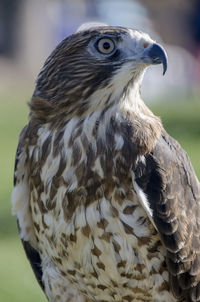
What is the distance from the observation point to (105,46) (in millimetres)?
4812

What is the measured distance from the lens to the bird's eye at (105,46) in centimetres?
479

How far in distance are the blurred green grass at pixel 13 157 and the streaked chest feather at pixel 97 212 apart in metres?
2.14

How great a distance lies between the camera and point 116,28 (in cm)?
481

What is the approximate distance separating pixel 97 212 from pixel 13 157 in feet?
30.5

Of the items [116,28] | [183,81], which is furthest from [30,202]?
[183,81]

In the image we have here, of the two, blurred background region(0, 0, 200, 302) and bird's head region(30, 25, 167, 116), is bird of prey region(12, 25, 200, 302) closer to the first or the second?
bird's head region(30, 25, 167, 116)

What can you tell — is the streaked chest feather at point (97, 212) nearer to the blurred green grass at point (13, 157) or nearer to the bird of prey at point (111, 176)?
the bird of prey at point (111, 176)

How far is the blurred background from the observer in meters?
8.80

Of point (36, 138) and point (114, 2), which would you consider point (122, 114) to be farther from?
point (114, 2)

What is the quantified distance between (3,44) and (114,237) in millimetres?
25144

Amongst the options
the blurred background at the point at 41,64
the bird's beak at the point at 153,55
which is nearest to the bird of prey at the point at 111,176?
the bird's beak at the point at 153,55

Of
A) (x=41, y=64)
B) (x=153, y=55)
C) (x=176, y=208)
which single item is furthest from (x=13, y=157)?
(x=41, y=64)

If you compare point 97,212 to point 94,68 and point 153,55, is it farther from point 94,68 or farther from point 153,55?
point 153,55

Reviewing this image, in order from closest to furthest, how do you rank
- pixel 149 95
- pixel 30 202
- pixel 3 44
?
1. pixel 30 202
2. pixel 149 95
3. pixel 3 44
